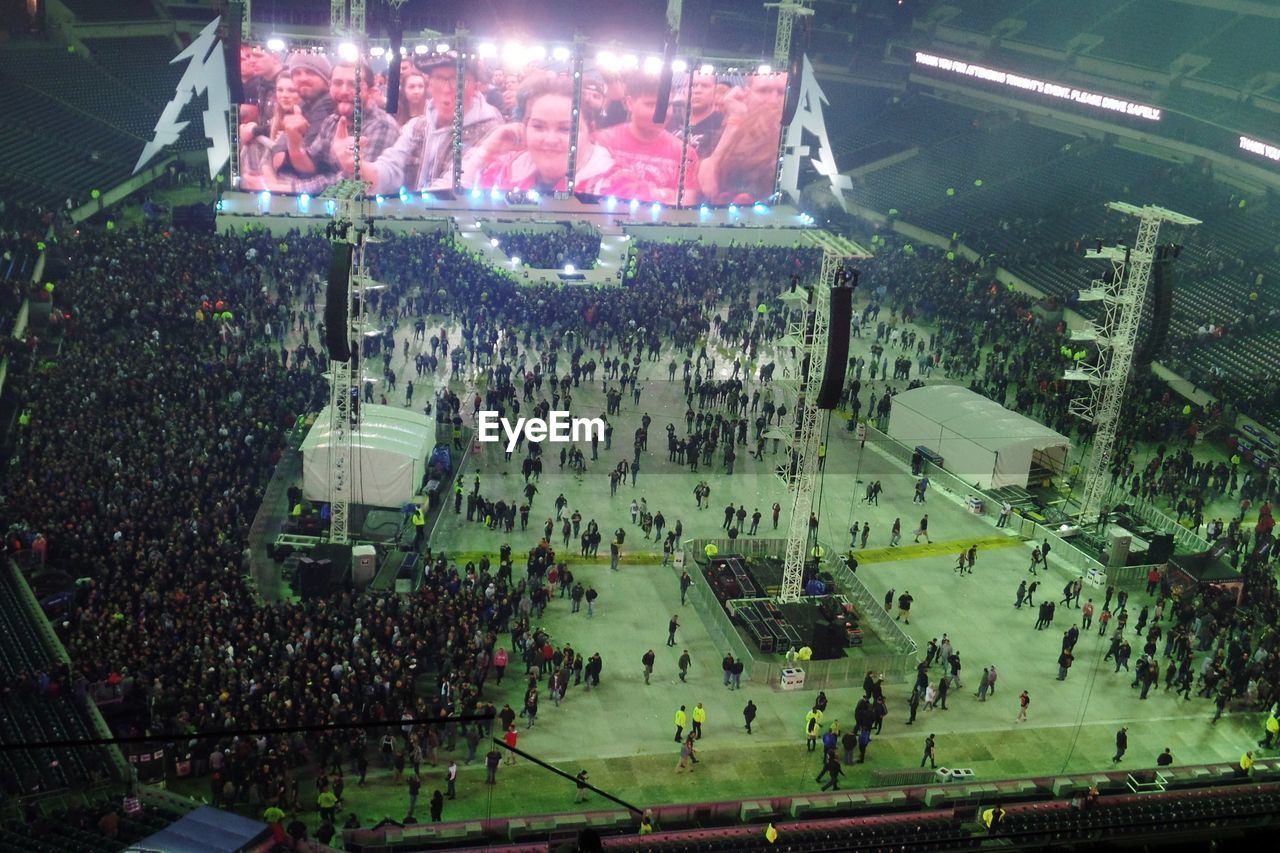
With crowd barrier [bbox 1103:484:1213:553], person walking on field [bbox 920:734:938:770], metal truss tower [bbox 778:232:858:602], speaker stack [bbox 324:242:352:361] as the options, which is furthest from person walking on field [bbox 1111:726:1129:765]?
speaker stack [bbox 324:242:352:361]

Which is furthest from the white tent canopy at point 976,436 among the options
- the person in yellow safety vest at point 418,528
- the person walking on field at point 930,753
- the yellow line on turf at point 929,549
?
the person in yellow safety vest at point 418,528

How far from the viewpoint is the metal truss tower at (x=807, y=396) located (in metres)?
32.0

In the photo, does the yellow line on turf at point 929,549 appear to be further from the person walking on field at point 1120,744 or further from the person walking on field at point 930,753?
the person walking on field at point 1120,744

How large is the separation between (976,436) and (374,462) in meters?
17.8

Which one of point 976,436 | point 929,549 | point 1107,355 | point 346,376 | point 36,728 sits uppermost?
point 1107,355

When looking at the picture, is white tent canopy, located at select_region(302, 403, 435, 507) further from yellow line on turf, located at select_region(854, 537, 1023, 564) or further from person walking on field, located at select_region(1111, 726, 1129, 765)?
person walking on field, located at select_region(1111, 726, 1129, 765)

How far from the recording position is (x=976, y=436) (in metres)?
41.8

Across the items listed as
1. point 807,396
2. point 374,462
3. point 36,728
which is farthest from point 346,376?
point 36,728

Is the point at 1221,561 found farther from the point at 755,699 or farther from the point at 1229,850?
the point at 1229,850

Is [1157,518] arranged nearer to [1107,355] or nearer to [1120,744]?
[1107,355]

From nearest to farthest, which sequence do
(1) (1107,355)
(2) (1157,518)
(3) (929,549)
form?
(3) (929,549) → (2) (1157,518) → (1) (1107,355)

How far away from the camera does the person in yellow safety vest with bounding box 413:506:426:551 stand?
3447 centimetres

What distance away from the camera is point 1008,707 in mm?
30891

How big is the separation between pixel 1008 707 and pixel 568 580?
10498 millimetres
